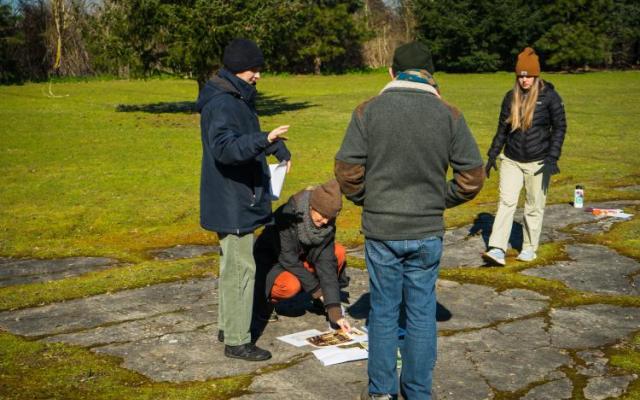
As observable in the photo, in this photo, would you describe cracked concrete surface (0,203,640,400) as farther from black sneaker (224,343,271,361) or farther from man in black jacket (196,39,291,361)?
man in black jacket (196,39,291,361)

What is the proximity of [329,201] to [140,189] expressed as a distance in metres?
7.07

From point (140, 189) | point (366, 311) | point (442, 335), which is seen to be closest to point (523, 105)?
point (366, 311)

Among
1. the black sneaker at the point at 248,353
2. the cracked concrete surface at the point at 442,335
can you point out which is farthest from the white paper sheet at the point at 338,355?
the black sneaker at the point at 248,353

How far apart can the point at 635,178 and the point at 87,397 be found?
1029 cm

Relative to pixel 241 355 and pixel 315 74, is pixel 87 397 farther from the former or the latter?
pixel 315 74

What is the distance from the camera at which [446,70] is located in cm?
5106

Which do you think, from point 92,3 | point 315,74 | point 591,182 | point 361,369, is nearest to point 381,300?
point 361,369

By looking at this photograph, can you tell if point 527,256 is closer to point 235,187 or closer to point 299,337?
point 299,337

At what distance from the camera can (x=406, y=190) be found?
418 cm

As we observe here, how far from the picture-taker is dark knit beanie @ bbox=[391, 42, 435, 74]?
421cm

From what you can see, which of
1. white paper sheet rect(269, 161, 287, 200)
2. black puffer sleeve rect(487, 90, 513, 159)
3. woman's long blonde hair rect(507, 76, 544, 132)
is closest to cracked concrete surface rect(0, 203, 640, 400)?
white paper sheet rect(269, 161, 287, 200)

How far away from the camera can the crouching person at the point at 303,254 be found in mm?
5621

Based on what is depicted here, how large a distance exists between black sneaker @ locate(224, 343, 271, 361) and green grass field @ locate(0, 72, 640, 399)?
32 centimetres

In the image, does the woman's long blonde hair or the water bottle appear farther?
the water bottle
